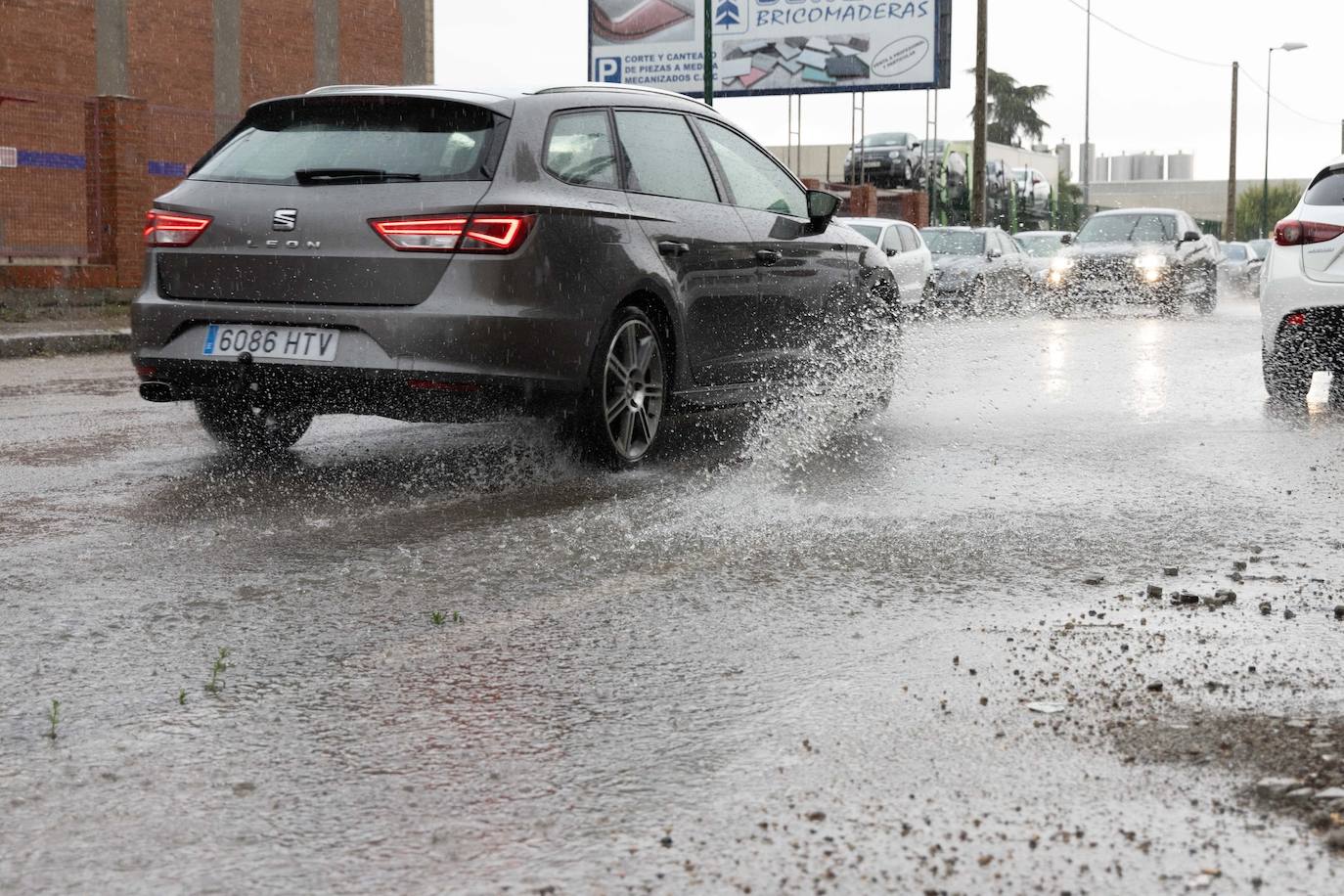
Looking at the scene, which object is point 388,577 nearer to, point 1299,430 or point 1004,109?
point 1299,430

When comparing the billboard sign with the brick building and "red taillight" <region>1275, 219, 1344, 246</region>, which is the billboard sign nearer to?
the brick building

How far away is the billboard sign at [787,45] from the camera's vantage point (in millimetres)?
39812

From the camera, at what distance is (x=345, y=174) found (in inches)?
274

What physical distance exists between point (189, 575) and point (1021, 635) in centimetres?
247

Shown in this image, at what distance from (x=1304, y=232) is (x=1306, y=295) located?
0.41 m

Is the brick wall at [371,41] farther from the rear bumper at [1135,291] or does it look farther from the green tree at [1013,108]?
the green tree at [1013,108]

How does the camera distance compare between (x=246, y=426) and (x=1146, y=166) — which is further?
(x=1146, y=166)

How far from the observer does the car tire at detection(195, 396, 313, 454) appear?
8.07m

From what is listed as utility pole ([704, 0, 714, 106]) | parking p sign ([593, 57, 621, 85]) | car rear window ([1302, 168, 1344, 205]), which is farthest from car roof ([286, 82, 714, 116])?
parking p sign ([593, 57, 621, 85])

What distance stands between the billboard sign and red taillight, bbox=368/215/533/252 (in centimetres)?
3433

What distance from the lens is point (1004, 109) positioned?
110 m

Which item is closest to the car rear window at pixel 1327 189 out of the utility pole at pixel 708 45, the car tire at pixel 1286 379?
the car tire at pixel 1286 379

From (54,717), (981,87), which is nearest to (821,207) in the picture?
(54,717)

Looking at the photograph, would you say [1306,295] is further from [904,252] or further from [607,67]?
[607,67]
